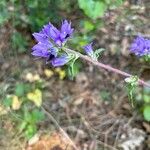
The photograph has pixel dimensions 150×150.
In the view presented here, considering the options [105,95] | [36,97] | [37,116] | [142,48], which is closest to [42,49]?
[142,48]

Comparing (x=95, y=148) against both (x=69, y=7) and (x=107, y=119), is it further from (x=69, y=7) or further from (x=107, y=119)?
(x=69, y=7)

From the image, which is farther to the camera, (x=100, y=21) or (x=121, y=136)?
(x=100, y=21)

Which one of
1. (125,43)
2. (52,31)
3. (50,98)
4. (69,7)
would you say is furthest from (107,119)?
(52,31)

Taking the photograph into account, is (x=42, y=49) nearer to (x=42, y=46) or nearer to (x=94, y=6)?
(x=42, y=46)

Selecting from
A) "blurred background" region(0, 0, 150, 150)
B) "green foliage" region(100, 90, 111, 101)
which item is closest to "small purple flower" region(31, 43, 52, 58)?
"blurred background" region(0, 0, 150, 150)

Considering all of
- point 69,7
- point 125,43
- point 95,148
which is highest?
point 69,7

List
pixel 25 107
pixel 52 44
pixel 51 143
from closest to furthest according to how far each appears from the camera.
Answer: pixel 52 44, pixel 51 143, pixel 25 107
